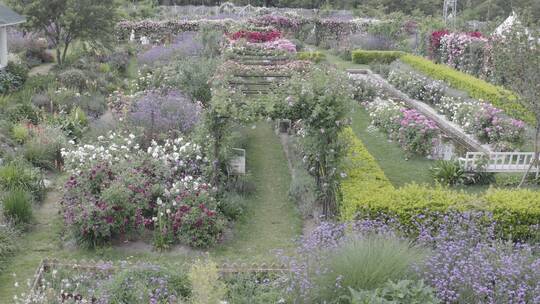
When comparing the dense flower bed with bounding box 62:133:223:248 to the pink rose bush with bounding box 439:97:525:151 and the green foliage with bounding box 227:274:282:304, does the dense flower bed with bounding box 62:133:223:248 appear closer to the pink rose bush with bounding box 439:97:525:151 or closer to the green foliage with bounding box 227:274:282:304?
the green foliage with bounding box 227:274:282:304

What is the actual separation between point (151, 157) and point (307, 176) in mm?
Answer: 2397

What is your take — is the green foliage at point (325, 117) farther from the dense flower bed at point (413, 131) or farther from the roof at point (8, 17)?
the roof at point (8, 17)

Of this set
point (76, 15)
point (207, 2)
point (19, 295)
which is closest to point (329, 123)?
point (19, 295)

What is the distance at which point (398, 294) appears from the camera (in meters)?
4.67

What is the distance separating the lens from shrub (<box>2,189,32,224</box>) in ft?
24.9

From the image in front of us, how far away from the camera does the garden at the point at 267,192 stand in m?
5.45

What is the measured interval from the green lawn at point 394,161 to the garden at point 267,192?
0.05 metres

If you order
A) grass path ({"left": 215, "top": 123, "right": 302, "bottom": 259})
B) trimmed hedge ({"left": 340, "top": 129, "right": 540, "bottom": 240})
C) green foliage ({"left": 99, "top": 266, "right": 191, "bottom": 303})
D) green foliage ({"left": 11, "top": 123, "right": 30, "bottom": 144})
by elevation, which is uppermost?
trimmed hedge ({"left": 340, "top": 129, "right": 540, "bottom": 240})

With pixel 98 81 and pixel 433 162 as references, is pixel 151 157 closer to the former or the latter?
pixel 433 162

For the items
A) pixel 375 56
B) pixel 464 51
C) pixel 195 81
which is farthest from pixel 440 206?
pixel 375 56

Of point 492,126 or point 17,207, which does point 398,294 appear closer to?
point 17,207

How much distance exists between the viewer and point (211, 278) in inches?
185

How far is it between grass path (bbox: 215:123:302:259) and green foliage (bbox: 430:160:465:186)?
256 cm

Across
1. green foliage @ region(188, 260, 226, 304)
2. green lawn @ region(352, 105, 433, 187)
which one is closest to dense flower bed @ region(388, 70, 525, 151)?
green lawn @ region(352, 105, 433, 187)
